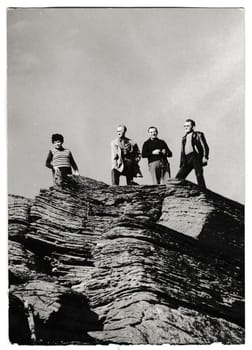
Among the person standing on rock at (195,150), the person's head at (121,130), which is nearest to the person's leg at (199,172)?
the person standing on rock at (195,150)

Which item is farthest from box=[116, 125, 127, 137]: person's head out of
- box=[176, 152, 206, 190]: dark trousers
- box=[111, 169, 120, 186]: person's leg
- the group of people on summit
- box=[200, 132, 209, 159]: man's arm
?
box=[200, 132, 209, 159]: man's arm

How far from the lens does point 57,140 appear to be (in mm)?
10039

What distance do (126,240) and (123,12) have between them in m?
2.46

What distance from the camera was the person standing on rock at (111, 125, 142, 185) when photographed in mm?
10078

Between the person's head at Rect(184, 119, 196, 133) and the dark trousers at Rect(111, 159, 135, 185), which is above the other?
the person's head at Rect(184, 119, 196, 133)

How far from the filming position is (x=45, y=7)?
9.99 meters

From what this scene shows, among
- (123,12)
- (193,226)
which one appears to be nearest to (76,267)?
(193,226)

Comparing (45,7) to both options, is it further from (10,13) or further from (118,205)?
(118,205)

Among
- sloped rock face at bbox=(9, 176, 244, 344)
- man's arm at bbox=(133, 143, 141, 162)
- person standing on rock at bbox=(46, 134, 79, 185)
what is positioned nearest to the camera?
sloped rock face at bbox=(9, 176, 244, 344)

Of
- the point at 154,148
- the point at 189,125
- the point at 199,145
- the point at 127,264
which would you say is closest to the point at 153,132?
the point at 154,148

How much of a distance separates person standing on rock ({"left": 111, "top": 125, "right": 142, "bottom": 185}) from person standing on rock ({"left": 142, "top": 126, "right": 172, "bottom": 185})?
12 centimetres

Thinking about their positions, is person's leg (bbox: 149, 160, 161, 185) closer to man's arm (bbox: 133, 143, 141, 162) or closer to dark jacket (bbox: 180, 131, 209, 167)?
man's arm (bbox: 133, 143, 141, 162)

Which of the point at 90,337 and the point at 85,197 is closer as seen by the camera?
the point at 90,337

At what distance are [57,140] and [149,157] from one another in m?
1.02
